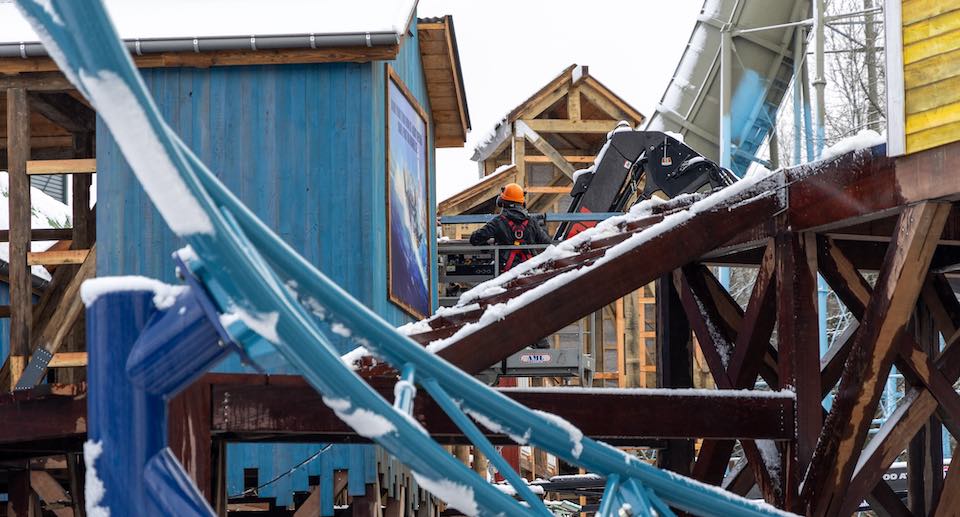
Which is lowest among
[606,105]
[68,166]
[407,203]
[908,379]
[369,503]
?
[369,503]

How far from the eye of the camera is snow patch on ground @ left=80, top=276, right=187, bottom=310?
128 inches

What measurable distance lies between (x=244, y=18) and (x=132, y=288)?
848cm

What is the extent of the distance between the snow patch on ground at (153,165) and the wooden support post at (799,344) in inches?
203

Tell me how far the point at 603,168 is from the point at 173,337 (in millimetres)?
14401

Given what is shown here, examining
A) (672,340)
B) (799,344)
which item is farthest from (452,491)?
(672,340)

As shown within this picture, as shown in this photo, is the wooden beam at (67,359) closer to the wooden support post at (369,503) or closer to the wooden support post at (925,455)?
the wooden support post at (369,503)

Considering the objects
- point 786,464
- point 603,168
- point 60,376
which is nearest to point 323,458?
point 786,464

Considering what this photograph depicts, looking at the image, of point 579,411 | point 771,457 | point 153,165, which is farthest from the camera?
point 771,457

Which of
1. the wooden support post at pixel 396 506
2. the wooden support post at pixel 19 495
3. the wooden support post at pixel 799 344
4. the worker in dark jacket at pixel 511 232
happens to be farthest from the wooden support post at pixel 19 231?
the wooden support post at pixel 799 344

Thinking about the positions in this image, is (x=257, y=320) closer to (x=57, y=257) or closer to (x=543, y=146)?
(x=57, y=257)

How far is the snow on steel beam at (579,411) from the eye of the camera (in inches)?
269

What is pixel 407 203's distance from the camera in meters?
13.1

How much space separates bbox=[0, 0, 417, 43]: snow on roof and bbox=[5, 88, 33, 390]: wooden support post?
64cm

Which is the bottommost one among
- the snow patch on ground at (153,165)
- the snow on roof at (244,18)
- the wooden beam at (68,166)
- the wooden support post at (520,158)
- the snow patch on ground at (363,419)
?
the snow patch on ground at (363,419)
